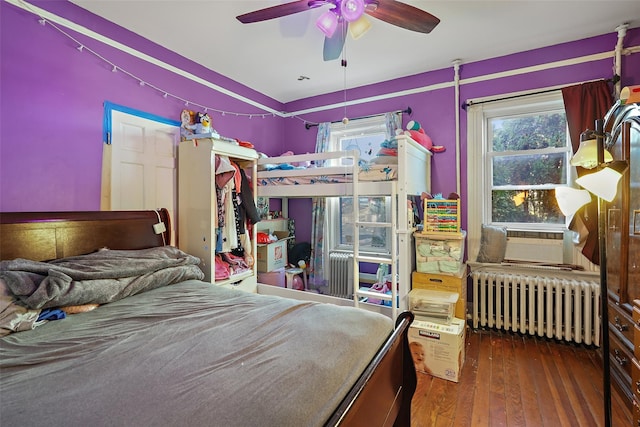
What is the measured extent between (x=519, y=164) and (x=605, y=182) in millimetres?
2091

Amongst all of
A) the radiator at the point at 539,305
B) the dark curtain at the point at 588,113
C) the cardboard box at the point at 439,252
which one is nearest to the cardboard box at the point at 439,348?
the cardboard box at the point at 439,252

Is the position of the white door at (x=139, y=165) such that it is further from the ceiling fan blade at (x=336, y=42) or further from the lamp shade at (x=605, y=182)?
the lamp shade at (x=605, y=182)

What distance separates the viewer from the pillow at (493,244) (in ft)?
9.75

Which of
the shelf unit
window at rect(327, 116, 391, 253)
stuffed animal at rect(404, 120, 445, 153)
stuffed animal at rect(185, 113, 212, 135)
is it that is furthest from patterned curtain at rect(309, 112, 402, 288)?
stuffed animal at rect(185, 113, 212, 135)

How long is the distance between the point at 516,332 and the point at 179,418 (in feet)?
10.6

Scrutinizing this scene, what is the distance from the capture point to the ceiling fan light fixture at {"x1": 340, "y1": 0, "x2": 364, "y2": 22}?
1.73 meters

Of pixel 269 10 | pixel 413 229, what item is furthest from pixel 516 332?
pixel 269 10

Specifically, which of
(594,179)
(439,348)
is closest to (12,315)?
(439,348)

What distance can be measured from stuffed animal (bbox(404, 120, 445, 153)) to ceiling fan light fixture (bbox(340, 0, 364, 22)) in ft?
4.85

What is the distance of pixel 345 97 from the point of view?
12.8 feet

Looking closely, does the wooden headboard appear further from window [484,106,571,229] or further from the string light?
window [484,106,571,229]

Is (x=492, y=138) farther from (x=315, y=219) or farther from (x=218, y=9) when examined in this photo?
(x=218, y=9)

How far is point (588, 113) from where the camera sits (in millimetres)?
2607

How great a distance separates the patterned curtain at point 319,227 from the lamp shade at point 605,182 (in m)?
2.86
